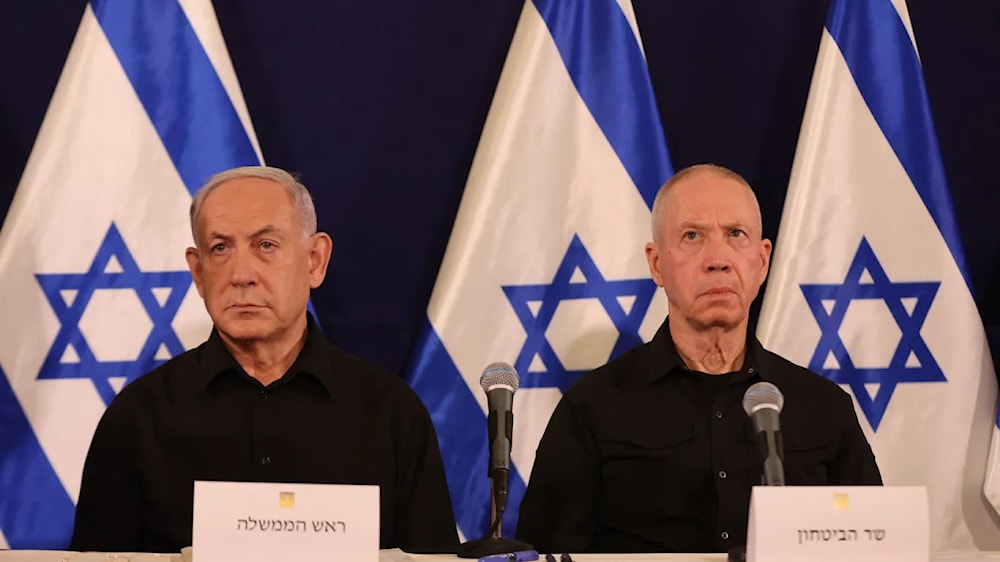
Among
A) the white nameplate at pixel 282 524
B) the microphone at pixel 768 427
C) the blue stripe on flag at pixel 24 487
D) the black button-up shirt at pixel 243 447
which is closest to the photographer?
the white nameplate at pixel 282 524

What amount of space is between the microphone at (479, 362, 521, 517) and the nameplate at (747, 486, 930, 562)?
428 millimetres

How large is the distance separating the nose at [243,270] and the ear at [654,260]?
0.96 m

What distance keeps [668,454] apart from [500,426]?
32.9 inches

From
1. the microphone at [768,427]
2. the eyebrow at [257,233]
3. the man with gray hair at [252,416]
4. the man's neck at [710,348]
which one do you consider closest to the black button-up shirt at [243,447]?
the man with gray hair at [252,416]

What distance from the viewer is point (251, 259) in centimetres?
289

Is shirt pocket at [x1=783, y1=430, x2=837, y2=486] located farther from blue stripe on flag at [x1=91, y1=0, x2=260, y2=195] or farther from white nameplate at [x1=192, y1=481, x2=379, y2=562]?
blue stripe on flag at [x1=91, y1=0, x2=260, y2=195]

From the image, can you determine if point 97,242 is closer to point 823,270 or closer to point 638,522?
point 638,522

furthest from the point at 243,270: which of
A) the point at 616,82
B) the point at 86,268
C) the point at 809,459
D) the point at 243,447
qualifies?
the point at 809,459

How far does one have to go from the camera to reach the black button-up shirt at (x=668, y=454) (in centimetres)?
290

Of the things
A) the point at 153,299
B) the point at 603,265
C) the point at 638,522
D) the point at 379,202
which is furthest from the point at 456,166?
the point at 638,522

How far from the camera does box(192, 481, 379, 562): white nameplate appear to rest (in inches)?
76.7

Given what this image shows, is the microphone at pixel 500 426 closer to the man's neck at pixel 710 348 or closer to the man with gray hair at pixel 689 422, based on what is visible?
the man with gray hair at pixel 689 422

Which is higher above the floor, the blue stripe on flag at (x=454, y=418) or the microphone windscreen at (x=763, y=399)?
the blue stripe on flag at (x=454, y=418)

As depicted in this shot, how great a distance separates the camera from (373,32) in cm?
378
